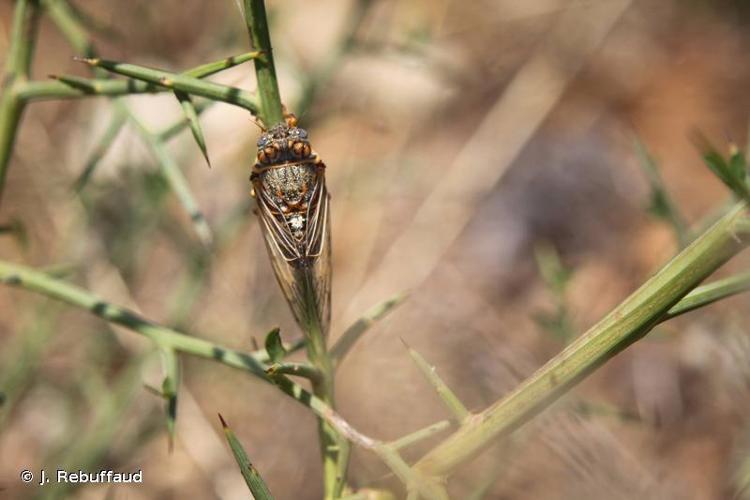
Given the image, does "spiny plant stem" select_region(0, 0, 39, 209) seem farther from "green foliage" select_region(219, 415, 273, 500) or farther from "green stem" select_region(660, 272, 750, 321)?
"green stem" select_region(660, 272, 750, 321)

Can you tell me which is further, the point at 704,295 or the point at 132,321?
the point at 132,321

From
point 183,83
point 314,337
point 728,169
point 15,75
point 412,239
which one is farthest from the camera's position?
point 412,239

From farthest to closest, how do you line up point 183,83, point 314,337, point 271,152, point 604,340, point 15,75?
1. point 15,75
2. point 271,152
3. point 314,337
4. point 183,83
5. point 604,340

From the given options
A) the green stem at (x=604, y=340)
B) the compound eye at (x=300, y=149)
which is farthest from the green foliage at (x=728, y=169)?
the compound eye at (x=300, y=149)

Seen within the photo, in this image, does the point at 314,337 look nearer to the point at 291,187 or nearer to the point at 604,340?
the point at 291,187

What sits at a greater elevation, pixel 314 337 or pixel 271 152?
pixel 271 152

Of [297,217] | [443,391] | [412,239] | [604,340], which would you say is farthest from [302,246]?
[412,239]

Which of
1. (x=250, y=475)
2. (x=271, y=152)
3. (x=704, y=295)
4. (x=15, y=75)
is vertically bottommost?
(x=704, y=295)

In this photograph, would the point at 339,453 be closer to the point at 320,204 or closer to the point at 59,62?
the point at 320,204
